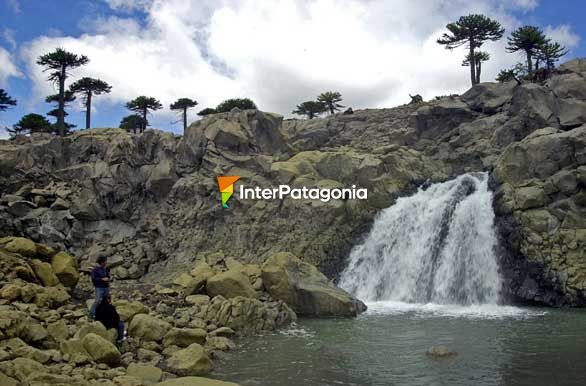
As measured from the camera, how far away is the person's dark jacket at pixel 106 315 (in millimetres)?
13570

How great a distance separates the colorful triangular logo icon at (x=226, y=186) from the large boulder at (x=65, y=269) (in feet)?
46.4

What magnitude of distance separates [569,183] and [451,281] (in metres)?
8.36

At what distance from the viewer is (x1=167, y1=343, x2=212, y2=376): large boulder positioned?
12133 mm

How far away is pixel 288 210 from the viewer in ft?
105

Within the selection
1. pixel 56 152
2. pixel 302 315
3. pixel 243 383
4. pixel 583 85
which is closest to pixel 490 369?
pixel 243 383

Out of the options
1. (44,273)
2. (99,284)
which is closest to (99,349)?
(99,284)

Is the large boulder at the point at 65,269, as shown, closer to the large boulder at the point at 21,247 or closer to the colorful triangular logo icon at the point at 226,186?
the large boulder at the point at 21,247

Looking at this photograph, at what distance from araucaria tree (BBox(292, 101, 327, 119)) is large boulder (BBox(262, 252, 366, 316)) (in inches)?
1677

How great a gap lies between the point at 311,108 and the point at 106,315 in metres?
51.9

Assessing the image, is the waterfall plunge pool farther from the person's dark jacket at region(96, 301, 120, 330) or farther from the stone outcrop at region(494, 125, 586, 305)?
the person's dark jacket at region(96, 301, 120, 330)

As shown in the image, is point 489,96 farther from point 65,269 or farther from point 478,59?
point 65,269

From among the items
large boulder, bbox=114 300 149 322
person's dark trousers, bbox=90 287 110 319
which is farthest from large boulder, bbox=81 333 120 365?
large boulder, bbox=114 300 149 322

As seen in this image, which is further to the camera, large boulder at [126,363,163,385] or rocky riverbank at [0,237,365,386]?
large boulder at [126,363,163,385]

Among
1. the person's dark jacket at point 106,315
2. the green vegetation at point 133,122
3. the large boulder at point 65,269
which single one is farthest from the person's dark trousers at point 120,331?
the green vegetation at point 133,122
